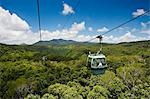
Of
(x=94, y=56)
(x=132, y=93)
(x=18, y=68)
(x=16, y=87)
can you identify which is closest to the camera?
(x=94, y=56)

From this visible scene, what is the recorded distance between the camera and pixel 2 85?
46562mm

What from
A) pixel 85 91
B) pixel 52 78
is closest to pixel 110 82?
pixel 85 91

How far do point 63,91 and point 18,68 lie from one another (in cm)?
2690

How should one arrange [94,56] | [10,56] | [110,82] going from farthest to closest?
1. [10,56]
2. [110,82]
3. [94,56]

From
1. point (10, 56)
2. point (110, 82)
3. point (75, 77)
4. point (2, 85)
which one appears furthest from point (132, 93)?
point (10, 56)

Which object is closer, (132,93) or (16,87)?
(132,93)

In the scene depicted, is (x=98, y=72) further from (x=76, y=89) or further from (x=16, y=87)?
(x=16, y=87)

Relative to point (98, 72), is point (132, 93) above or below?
below

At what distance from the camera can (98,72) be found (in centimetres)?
1157

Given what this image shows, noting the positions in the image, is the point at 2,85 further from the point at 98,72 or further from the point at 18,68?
the point at 98,72

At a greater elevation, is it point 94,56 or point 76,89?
point 94,56

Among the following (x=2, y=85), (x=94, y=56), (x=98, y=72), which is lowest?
(x=2, y=85)

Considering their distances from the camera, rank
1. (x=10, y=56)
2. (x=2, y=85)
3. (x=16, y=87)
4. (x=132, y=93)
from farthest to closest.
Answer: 1. (x=10, y=56)
2. (x=2, y=85)
3. (x=16, y=87)
4. (x=132, y=93)

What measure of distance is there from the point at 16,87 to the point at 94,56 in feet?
114
